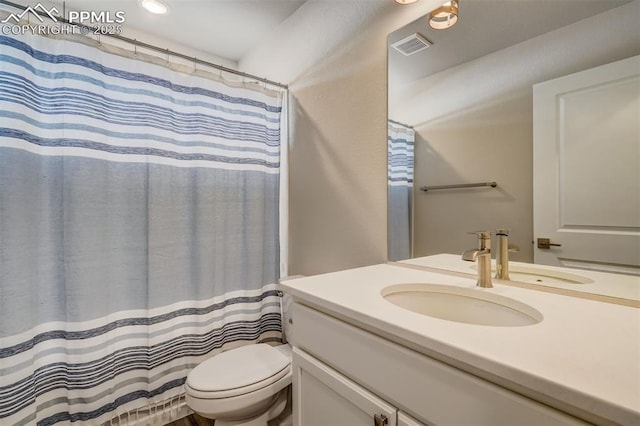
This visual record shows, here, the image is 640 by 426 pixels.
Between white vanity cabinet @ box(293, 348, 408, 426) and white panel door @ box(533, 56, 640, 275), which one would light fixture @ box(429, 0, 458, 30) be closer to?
white panel door @ box(533, 56, 640, 275)

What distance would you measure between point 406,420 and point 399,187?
3.03 ft

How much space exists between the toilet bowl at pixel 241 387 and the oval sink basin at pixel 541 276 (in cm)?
105

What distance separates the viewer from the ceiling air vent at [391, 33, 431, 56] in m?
1.20

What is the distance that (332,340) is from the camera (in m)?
0.82

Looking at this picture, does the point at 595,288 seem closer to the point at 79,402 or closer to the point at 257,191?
the point at 257,191

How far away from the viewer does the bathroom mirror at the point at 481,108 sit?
84 centimetres

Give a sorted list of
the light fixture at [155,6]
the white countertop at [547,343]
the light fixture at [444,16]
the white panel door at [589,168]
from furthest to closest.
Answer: the light fixture at [155,6]
the light fixture at [444,16]
the white panel door at [589,168]
the white countertop at [547,343]

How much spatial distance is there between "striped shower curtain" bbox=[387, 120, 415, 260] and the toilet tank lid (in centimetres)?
76

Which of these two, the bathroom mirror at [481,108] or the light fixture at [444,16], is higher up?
the light fixture at [444,16]

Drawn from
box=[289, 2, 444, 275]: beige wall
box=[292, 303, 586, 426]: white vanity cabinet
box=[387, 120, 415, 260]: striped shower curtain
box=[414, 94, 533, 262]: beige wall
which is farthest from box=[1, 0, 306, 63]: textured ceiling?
box=[292, 303, 586, 426]: white vanity cabinet

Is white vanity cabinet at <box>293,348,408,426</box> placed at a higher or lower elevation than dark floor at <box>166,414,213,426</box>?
higher

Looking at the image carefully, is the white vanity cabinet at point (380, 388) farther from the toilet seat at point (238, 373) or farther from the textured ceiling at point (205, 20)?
the textured ceiling at point (205, 20)

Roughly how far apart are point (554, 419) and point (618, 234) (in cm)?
64

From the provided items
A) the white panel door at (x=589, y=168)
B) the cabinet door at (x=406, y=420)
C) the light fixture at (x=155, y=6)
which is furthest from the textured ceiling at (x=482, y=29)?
the light fixture at (x=155, y=6)
